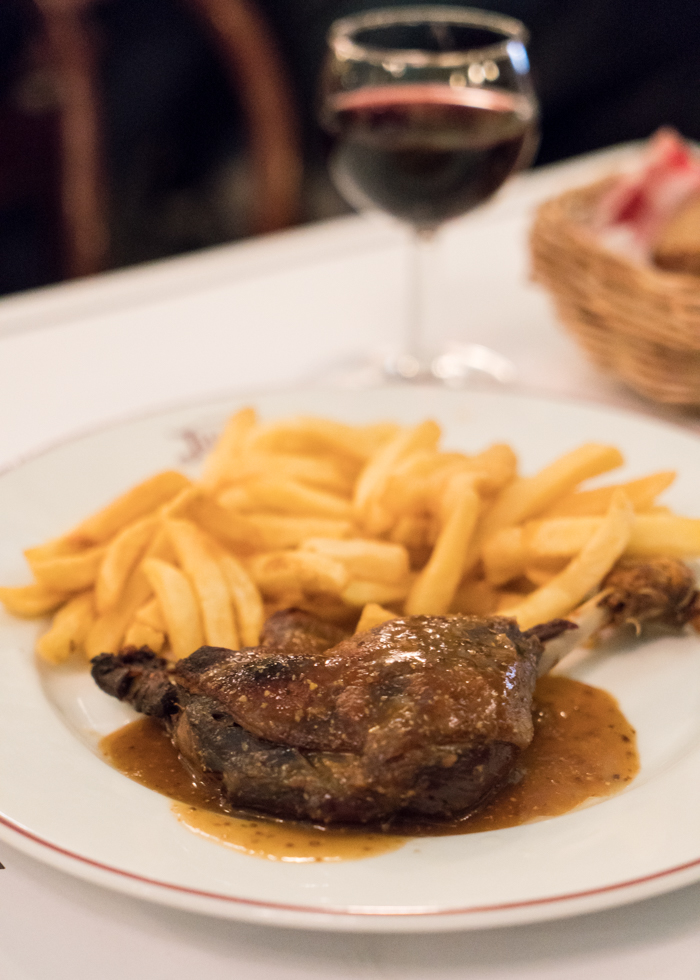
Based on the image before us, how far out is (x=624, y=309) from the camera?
219cm

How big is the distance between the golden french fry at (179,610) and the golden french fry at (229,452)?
0.25 meters

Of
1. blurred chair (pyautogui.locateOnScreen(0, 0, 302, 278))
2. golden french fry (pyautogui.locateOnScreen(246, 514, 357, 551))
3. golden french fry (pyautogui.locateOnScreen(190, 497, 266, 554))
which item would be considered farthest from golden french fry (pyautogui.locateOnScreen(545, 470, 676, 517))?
blurred chair (pyautogui.locateOnScreen(0, 0, 302, 278))

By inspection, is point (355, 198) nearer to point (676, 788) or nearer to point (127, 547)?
point (127, 547)

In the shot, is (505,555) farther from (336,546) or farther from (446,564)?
(336,546)

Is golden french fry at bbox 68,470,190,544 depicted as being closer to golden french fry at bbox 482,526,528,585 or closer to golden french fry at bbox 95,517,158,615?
golden french fry at bbox 95,517,158,615

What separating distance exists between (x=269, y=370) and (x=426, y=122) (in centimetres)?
72

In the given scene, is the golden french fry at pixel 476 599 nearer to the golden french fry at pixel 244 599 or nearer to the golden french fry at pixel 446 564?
the golden french fry at pixel 446 564

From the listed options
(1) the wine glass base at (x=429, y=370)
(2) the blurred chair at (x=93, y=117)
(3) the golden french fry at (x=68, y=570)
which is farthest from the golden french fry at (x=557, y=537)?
(2) the blurred chair at (x=93, y=117)

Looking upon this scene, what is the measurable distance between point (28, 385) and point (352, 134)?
97 cm

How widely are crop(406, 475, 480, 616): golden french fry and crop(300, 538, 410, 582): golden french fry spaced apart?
0.13 feet

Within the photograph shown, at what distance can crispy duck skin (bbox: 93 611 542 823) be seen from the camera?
1.14 meters

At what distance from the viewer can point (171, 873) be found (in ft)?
3.28

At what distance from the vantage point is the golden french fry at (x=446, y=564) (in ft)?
5.00

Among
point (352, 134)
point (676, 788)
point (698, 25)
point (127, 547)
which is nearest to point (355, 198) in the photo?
point (352, 134)
